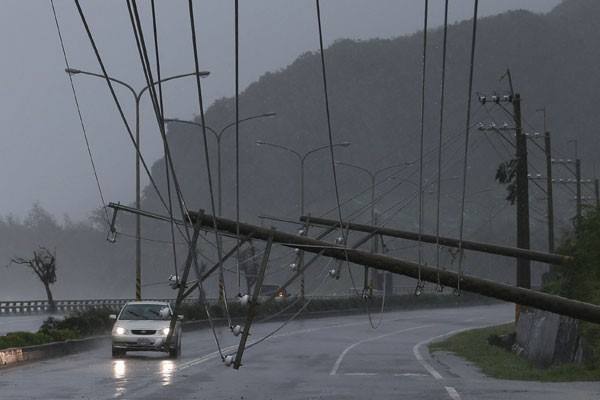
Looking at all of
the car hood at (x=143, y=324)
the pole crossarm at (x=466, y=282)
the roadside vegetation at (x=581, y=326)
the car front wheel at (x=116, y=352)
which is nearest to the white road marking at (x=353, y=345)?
the roadside vegetation at (x=581, y=326)

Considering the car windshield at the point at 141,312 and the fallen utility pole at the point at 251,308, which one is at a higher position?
the fallen utility pole at the point at 251,308

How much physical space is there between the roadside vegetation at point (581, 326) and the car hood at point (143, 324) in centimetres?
896

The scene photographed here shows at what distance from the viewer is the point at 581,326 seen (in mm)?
31484

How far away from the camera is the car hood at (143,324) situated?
39688 mm

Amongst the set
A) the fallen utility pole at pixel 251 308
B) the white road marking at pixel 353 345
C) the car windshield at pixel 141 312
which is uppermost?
the fallen utility pole at pixel 251 308

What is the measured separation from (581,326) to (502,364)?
5.89 metres

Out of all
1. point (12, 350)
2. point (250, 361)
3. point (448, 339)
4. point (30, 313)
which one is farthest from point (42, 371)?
point (30, 313)

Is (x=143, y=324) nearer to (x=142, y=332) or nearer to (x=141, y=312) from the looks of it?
(x=142, y=332)

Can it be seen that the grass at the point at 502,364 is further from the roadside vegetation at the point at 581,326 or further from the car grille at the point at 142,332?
the car grille at the point at 142,332

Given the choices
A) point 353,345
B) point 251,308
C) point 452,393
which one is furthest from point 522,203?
point 251,308

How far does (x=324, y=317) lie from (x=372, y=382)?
204ft

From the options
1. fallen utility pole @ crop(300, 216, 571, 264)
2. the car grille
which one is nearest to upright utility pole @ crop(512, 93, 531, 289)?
fallen utility pole @ crop(300, 216, 571, 264)

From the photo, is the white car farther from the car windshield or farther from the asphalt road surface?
the asphalt road surface

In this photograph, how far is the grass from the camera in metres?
30.1
